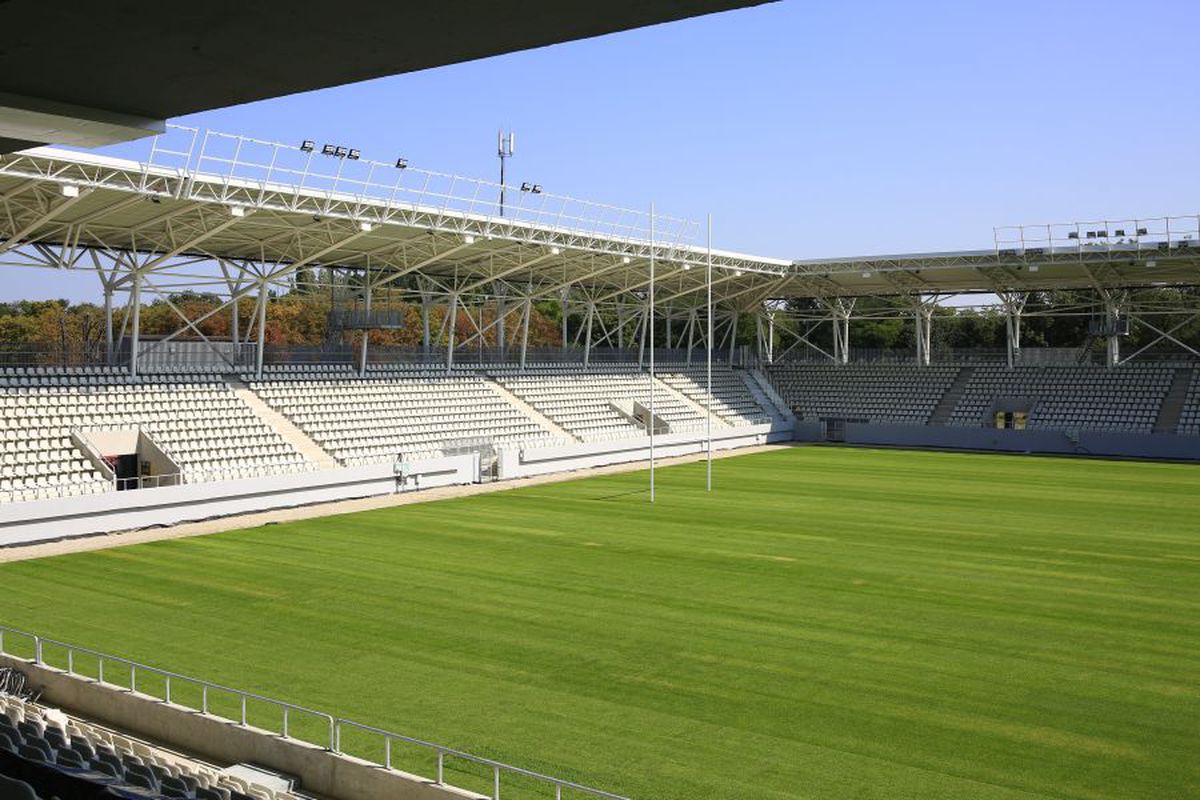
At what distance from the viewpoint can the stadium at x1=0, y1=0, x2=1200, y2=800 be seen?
10594 mm

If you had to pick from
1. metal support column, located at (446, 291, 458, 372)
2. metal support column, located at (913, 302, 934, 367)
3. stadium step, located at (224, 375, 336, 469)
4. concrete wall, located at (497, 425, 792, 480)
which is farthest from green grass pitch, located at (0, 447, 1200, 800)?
metal support column, located at (913, 302, 934, 367)

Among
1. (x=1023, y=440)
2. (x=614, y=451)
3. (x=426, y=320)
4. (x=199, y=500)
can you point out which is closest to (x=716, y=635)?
(x=199, y=500)

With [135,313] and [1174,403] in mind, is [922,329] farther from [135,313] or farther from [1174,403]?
[135,313]

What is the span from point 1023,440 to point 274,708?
4346 centimetres

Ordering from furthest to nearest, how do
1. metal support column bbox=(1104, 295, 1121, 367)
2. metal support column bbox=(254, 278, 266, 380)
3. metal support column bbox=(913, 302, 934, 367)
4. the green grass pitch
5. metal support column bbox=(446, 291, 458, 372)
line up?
metal support column bbox=(913, 302, 934, 367), metal support column bbox=(1104, 295, 1121, 367), metal support column bbox=(446, 291, 458, 372), metal support column bbox=(254, 278, 266, 380), the green grass pitch

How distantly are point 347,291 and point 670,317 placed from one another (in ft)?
67.1

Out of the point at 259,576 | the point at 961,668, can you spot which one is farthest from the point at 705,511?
the point at 961,668

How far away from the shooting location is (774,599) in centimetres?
1889

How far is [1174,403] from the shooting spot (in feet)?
159

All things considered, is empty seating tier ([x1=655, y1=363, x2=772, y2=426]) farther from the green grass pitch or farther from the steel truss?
the green grass pitch

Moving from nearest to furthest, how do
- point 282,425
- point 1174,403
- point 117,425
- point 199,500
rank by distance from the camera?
1. point 199,500
2. point 117,425
3. point 282,425
4. point 1174,403

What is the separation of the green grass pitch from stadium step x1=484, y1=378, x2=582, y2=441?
14332 millimetres

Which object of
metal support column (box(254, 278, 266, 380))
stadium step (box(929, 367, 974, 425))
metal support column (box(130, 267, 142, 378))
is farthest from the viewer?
stadium step (box(929, 367, 974, 425))

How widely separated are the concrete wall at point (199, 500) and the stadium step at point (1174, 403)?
31050mm
